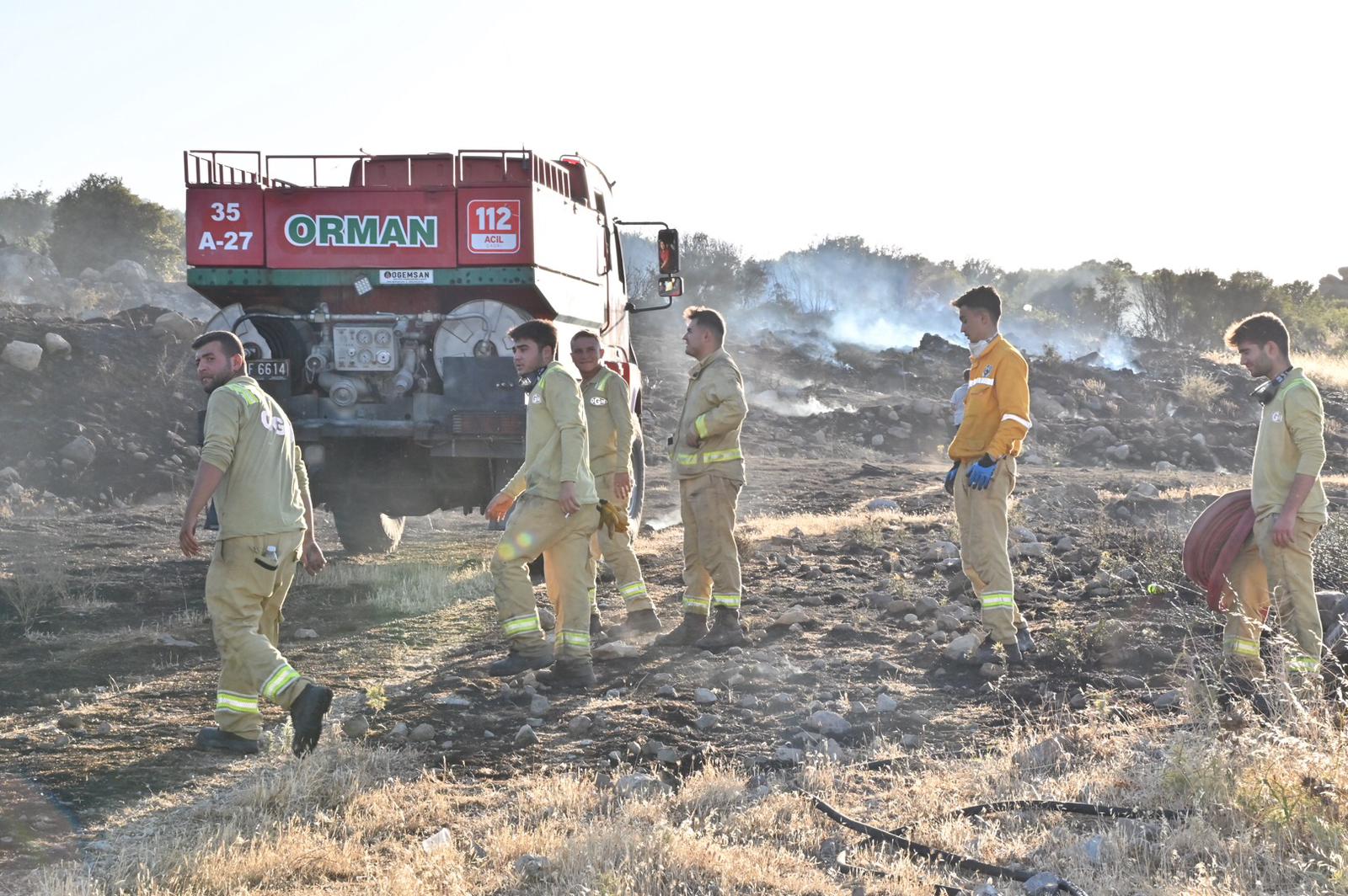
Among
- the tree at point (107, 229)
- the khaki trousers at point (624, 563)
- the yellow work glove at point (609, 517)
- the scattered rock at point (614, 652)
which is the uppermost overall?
the tree at point (107, 229)

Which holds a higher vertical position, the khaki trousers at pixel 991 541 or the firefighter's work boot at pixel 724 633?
the khaki trousers at pixel 991 541

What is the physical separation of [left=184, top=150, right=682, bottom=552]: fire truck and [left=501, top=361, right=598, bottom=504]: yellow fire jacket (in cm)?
237

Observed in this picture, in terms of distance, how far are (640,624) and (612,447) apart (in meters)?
1.17

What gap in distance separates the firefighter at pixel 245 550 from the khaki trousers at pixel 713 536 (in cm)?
260

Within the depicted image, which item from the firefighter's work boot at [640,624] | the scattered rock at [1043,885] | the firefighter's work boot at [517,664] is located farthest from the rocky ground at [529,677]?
the scattered rock at [1043,885]

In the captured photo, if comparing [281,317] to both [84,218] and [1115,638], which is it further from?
[84,218]

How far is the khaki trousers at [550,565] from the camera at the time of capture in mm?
6465

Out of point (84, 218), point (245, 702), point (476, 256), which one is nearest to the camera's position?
point (245, 702)

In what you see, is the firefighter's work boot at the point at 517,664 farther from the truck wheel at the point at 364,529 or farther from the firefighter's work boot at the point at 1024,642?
the truck wheel at the point at 364,529

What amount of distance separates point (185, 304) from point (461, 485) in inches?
941

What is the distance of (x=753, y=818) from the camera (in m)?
4.37

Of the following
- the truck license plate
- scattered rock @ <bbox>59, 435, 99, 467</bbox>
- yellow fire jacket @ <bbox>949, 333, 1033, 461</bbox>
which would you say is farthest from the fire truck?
scattered rock @ <bbox>59, 435, 99, 467</bbox>

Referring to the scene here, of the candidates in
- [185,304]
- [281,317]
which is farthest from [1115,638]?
[185,304]

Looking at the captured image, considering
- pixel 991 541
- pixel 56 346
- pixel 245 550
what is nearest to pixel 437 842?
pixel 245 550
